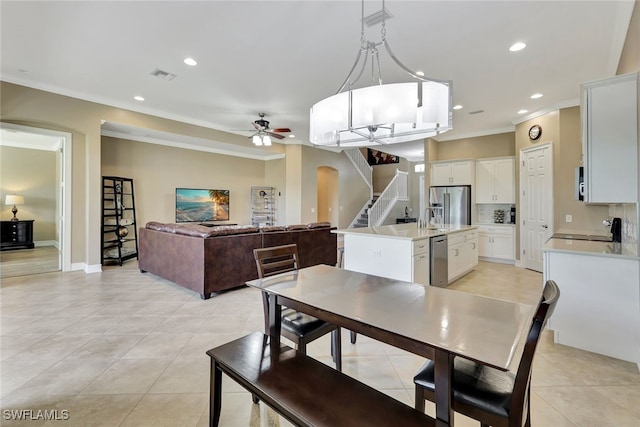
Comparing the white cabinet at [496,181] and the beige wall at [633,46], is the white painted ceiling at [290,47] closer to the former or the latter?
the beige wall at [633,46]

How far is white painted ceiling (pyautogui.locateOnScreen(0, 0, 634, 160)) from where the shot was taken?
2.72m

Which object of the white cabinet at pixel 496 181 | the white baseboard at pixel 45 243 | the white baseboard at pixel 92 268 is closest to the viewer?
the white baseboard at pixel 92 268

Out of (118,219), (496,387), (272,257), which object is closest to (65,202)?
(118,219)

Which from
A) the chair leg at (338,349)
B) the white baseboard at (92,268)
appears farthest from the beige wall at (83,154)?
A: the chair leg at (338,349)

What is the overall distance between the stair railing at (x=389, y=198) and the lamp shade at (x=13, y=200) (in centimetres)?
985

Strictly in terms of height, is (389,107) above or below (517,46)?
below

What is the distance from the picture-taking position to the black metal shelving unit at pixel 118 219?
5.95m

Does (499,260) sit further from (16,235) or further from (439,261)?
(16,235)

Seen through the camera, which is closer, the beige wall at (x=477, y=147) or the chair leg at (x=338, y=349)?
the chair leg at (x=338, y=349)

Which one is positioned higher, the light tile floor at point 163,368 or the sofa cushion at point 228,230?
the sofa cushion at point 228,230

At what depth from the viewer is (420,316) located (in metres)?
1.37

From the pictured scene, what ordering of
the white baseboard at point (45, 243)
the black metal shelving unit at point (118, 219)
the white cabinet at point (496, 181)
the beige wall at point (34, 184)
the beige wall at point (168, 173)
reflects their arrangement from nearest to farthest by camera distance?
1. the black metal shelving unit at point (118, 219)
2. the white cabinet at point (496, 181)
3. the beige wall at point (168, 173)
4. the beige wall at point (34, 184)
5. the white baseboard at point (45, 243)

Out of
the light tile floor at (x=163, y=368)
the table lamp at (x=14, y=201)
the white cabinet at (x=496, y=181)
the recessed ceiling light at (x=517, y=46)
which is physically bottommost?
the light tile floor at (x=163, y=368)

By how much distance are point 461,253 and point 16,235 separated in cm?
1077
